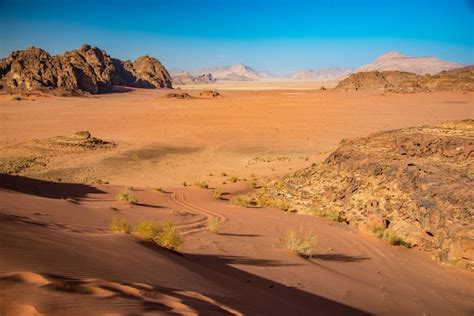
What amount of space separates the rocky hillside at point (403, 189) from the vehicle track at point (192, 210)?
2.35m

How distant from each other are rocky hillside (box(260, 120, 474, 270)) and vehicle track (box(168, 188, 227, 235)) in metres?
2.35

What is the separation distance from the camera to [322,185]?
12.6 m

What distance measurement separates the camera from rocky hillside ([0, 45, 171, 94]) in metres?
68.4

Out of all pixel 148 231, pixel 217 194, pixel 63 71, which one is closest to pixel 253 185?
pixel 217 194

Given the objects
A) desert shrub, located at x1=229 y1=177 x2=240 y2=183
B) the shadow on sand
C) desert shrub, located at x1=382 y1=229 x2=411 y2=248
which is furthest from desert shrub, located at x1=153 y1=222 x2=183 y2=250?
desert shrub, located at x1=229 y1=177 x2=240 y2=183

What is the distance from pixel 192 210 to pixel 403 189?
5754mm

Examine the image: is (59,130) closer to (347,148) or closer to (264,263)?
(347,148)

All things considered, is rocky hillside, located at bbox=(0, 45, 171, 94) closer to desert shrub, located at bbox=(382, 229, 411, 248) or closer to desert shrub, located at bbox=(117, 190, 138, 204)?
desert shrub, located at bbox=(117, 190, 138, 204)

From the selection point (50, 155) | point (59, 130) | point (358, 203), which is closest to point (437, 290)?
point (358, 203)

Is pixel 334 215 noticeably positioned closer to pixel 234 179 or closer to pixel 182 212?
pixel 182 212

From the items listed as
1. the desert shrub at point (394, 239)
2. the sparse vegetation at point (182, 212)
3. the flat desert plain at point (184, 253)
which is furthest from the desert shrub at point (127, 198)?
the desert shrub at point (394, 239)

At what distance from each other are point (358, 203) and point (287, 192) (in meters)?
2.86

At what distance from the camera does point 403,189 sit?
1030 cm

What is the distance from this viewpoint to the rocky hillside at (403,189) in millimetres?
8844
